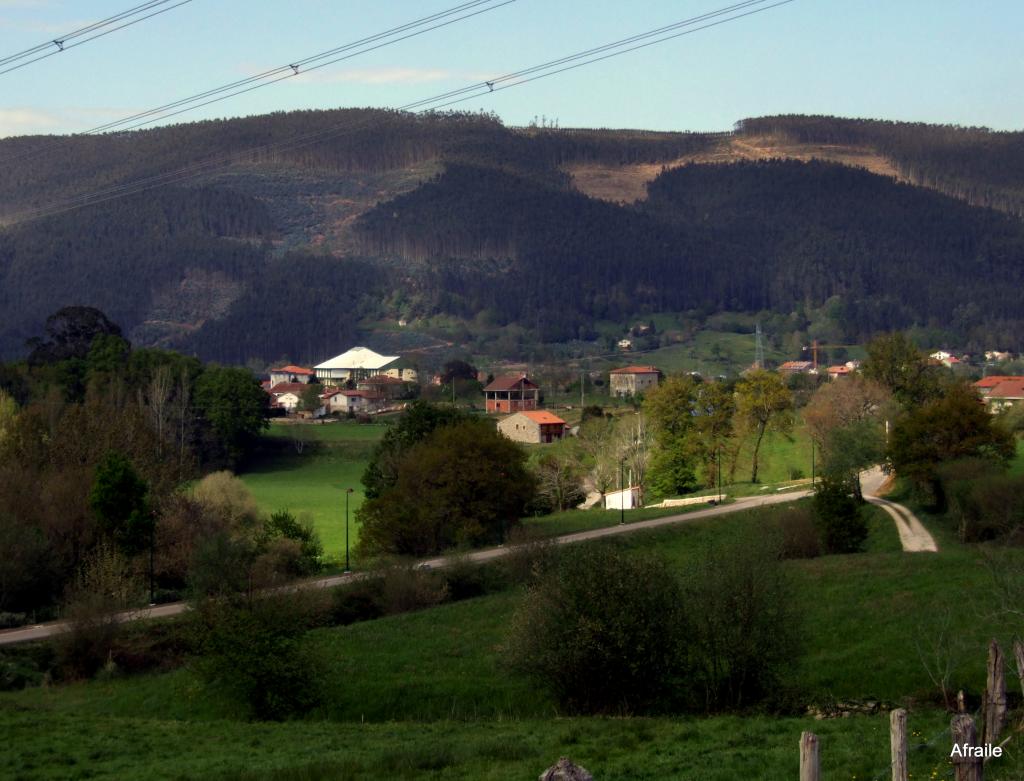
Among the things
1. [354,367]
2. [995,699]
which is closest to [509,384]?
[354,367]

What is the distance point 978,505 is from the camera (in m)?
47.2

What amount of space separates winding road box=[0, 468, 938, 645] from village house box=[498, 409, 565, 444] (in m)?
32.0

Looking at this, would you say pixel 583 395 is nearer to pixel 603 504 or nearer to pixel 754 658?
pixel 603 504

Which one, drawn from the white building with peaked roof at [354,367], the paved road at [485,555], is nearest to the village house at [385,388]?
the white building with peaked roof at [354,367]

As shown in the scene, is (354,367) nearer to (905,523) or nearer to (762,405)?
(762,405)

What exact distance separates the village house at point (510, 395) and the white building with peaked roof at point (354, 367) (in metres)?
42.9

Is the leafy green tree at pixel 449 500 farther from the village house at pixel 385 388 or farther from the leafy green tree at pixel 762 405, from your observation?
the village house at pixel 385 388

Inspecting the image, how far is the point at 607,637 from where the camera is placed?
25.3m

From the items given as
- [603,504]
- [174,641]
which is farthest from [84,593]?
[603,504]

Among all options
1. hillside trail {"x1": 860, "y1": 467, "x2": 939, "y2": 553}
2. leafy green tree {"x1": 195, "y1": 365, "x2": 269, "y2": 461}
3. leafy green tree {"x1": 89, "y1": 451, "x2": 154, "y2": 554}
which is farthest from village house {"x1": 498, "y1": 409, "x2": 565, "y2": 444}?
leafy green tree {"x1": 89, "y1": 451, "x2": 154, "y2": 554}

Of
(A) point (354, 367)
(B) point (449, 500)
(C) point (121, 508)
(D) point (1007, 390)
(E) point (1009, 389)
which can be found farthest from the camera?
(A) point (354, 367)

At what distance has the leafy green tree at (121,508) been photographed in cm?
5041

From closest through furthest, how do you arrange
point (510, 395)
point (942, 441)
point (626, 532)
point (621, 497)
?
1. point (626, 532)
2. point (942, 441)
3. point (621, 497)
4. point (510, 395)

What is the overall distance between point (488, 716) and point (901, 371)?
186 feet
